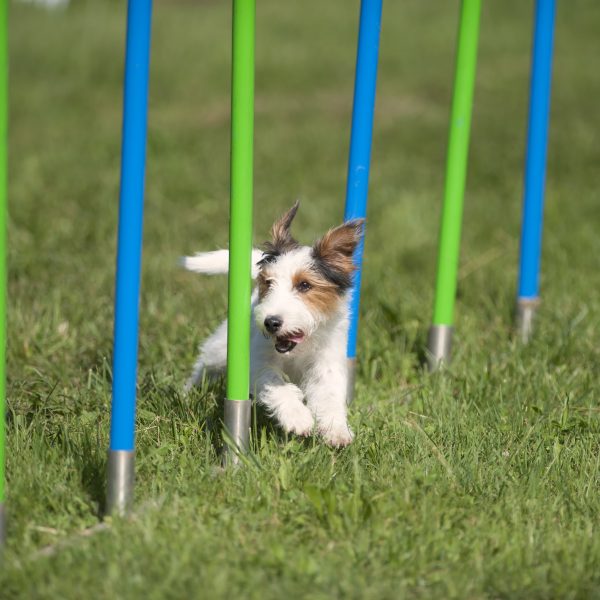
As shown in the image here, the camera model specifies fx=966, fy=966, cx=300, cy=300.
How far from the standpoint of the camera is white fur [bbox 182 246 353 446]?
3545mm

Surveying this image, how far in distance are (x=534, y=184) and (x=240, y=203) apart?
2.45 metres

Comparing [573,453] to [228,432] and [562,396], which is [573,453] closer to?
[562,396]

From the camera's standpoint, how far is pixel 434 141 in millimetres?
10008

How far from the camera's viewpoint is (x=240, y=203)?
312 cm

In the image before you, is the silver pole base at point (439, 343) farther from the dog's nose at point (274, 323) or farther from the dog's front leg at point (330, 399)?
the dog's nose at point (274, 323)

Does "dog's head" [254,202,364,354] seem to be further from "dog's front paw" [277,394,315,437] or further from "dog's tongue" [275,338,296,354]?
"dog's front paw" [277,394,315,437]

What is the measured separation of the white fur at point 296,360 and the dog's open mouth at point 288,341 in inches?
1.4

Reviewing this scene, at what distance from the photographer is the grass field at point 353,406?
2746mm

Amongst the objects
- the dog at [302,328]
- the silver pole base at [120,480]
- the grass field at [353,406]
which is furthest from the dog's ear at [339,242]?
the silver pole base at [120,480]

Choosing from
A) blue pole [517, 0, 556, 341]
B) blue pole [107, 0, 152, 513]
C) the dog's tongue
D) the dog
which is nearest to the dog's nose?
the dog

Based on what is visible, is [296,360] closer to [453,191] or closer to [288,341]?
[288,341]

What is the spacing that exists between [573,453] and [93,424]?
178 centimetres

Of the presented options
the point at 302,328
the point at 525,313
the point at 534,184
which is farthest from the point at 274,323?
the point at 534,184

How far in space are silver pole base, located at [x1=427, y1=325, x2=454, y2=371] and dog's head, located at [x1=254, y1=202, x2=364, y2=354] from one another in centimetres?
87
